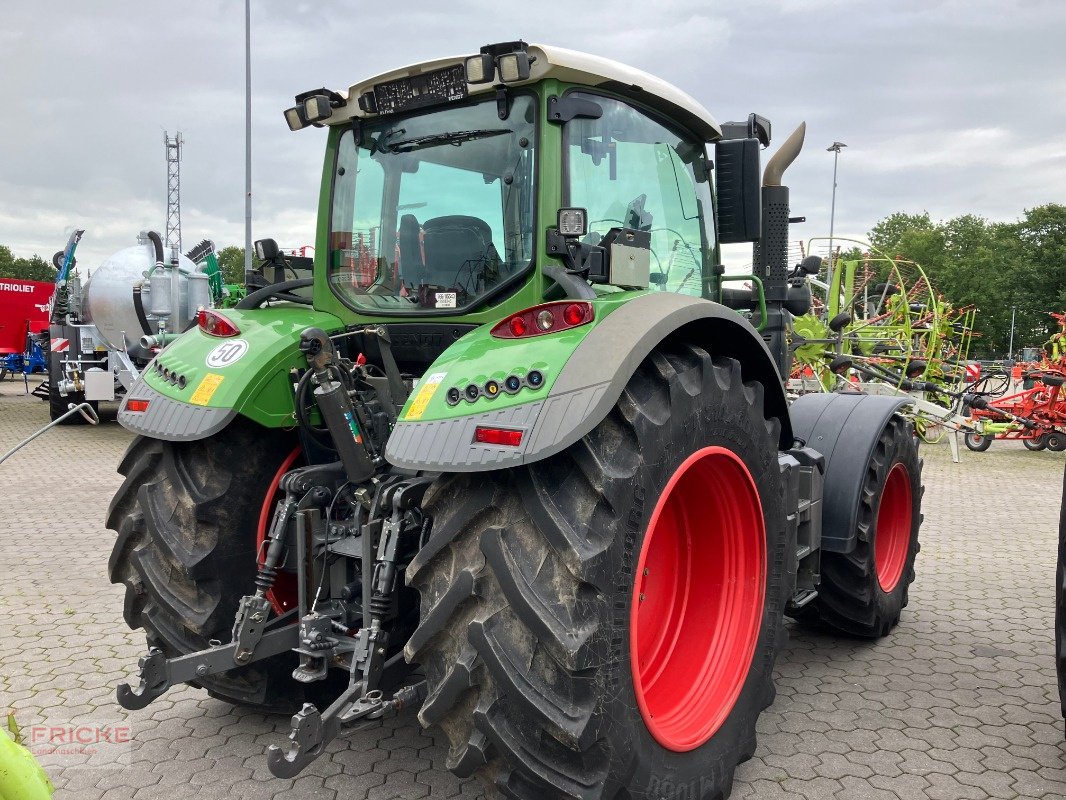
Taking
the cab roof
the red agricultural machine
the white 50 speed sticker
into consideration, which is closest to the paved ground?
the white 50 speed sticker

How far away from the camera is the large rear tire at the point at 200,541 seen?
120 inches

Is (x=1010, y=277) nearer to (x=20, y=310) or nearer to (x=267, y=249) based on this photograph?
(x=20, y=310)

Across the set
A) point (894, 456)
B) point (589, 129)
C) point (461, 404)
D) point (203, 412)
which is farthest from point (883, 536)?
point (203, 412)

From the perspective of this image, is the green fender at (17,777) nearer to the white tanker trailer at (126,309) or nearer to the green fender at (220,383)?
the green fender at (220,383)

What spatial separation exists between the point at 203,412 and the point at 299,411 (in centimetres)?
33

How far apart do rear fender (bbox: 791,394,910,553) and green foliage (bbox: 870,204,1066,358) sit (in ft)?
167

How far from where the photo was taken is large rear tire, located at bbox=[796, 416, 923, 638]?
426 centimetres

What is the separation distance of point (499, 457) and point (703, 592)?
4.52ft

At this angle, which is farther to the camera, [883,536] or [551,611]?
[883,536]

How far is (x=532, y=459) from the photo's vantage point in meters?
2.17

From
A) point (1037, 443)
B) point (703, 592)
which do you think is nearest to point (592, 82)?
point (703, 592)

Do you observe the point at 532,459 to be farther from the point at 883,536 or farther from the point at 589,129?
the point at 883,536

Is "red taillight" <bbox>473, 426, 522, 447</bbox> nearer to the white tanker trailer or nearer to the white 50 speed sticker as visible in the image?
the white 50 speed sticker

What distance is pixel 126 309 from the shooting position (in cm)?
1285
